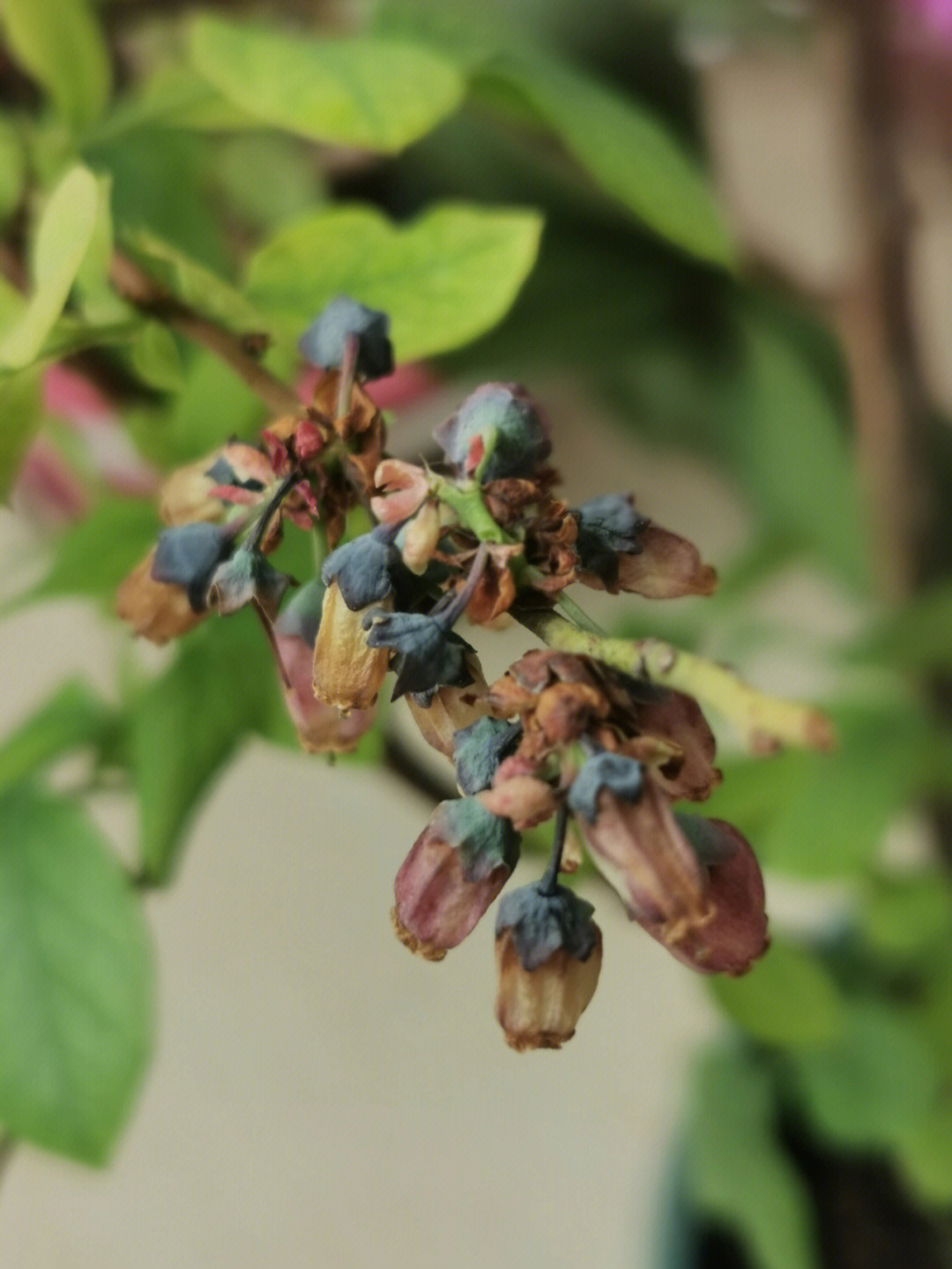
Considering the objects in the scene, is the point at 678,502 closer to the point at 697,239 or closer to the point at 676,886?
the point at 697,239

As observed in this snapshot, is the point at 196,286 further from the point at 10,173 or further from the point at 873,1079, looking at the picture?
the point at 873,1079

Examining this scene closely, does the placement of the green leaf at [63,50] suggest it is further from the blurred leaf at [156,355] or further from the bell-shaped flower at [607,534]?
the bell-shaped flower at [607,534]

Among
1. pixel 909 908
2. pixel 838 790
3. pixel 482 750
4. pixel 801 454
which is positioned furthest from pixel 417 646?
pixel 801 454

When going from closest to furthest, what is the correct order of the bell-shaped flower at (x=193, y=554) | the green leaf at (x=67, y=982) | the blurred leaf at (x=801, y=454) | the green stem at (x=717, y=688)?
the green stem at (x=717, y=688)
the bell-shaped flower at (x=193, y=554)
the green leaf at (x=67, y=982)
the blurred leaf at (x=801, y=454)

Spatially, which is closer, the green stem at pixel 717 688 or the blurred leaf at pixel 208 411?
the green stem at pixel 717 688

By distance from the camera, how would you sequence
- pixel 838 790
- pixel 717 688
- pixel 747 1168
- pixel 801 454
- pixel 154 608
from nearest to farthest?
pixel 717 688 → pixel 154 608 → pixel 838 790 → pixel 747 1168 → pixel 801 454

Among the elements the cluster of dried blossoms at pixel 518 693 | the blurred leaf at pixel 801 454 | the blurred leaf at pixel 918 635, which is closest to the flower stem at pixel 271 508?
the cluster of dried blossoms at pixel 518 693
